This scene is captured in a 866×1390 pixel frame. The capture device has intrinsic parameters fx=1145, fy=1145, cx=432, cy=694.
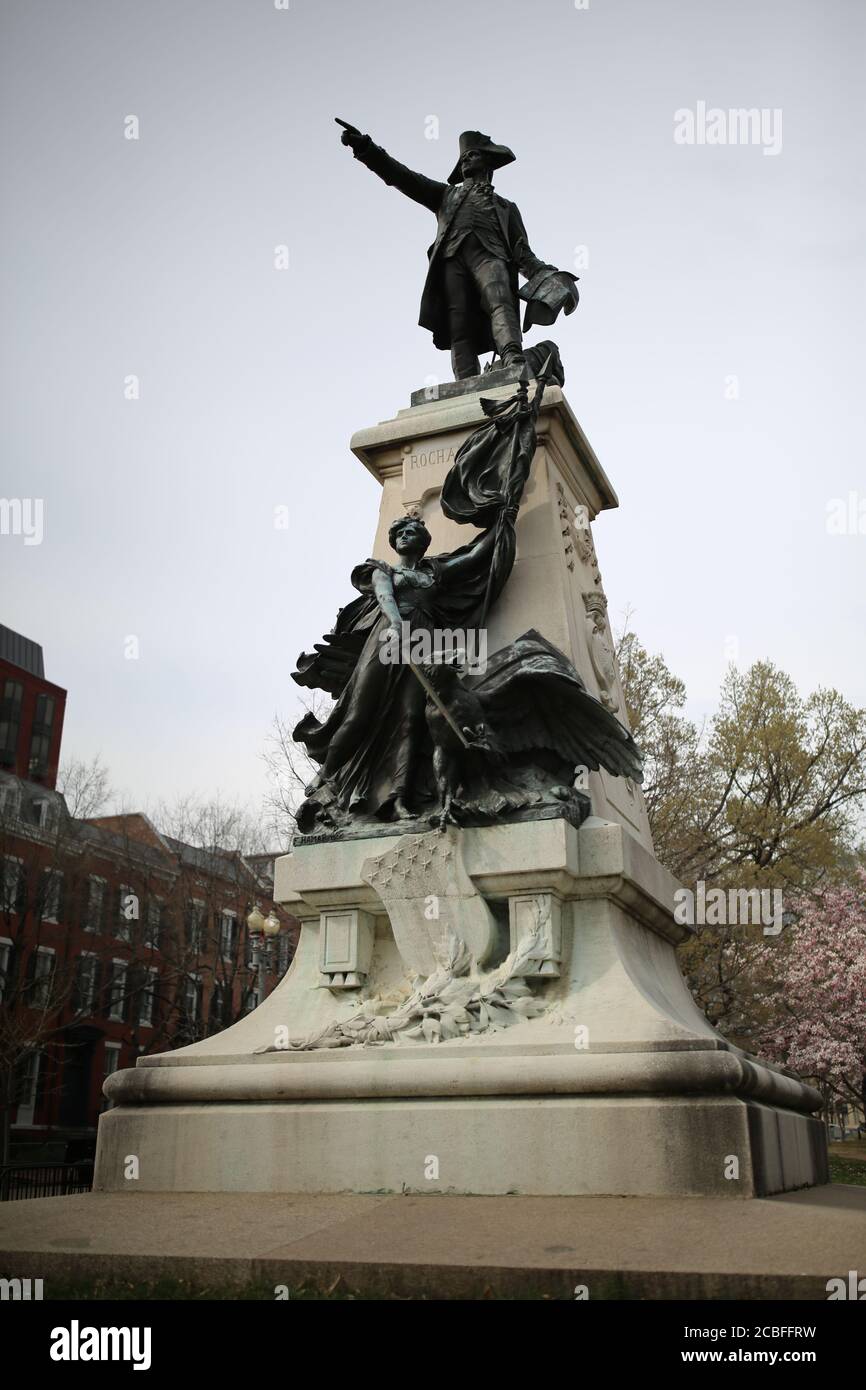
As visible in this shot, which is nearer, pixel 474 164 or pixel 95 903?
pixel 474 164

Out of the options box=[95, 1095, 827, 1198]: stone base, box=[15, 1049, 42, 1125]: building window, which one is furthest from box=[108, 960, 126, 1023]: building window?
box=[95, 1095, 827, 1198]: stone base

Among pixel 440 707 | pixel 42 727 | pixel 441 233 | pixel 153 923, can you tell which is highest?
pixel 42 727

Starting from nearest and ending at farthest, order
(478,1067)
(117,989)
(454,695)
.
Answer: (478,1067) < (454,695) < (117,989)

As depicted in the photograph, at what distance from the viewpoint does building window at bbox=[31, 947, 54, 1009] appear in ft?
86.6

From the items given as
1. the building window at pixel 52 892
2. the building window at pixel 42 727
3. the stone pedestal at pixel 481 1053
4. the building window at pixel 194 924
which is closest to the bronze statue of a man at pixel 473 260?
the stone pedestal at pixel 481 1053

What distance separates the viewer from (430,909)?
664 cm

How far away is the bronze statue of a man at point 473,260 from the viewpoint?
9.51 meters

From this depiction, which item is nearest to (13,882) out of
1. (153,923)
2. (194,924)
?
(153,923)

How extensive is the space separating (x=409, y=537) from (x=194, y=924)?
27477mm

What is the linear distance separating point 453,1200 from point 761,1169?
1416 millimetres

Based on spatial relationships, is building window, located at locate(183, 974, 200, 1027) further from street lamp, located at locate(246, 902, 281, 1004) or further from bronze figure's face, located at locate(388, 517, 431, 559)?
bronze figure's face, located at locate(388, 517, 431, 559)

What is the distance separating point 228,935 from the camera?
36781 millimetres

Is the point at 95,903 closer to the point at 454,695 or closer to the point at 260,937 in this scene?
the point at 260,937
